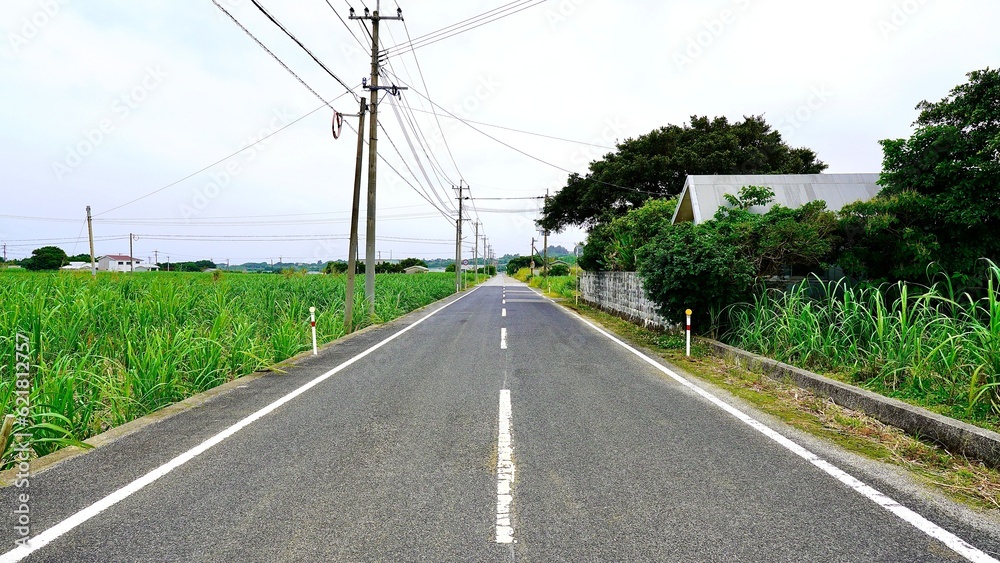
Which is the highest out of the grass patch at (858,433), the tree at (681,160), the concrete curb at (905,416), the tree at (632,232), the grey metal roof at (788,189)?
the tree at (681,160)

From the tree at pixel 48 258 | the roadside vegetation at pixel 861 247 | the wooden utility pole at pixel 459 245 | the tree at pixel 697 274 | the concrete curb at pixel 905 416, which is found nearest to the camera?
the concrete curb at pixel 905 416

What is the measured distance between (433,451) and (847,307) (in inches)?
253

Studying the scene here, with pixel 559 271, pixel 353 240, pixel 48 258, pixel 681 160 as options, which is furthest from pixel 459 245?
pixel 48 258

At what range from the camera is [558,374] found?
279 inches

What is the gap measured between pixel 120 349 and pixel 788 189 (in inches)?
626

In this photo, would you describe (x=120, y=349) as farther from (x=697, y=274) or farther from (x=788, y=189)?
(x=788, y=189)

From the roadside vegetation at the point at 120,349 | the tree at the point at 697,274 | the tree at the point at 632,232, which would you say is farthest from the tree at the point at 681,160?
the roadside vegetation at the point at 120,349

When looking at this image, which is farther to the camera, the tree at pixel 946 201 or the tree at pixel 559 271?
the tree at pixel 559 271

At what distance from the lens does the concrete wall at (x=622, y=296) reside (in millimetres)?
13508

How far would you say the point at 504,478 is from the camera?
11.3ft

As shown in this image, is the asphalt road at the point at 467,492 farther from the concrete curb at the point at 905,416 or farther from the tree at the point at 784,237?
the tree at the point at 784,237

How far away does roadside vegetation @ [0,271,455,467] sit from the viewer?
15.2ft

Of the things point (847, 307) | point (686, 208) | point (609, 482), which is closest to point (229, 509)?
point (609, 482)

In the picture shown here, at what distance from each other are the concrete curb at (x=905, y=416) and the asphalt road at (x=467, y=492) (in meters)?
0.98
